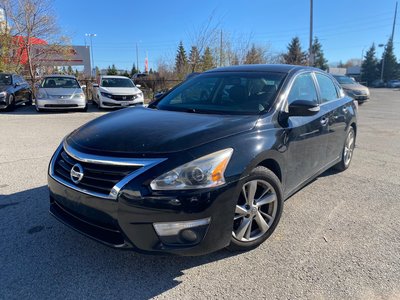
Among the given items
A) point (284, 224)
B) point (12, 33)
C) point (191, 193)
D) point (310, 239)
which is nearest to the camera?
point (191, 193)

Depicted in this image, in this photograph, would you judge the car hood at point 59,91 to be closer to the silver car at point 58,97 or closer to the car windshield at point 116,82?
the silver car at point 58,97

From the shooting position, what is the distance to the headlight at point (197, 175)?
2.28 metres

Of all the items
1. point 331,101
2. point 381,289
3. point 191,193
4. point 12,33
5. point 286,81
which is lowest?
point 381,289

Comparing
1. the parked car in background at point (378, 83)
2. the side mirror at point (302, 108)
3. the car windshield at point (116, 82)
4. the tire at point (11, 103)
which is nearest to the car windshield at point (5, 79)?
the tire at point (11, 103)

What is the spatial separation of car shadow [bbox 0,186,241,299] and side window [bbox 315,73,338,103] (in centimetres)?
265

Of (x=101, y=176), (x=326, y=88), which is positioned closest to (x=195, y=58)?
(x=326, y=88)

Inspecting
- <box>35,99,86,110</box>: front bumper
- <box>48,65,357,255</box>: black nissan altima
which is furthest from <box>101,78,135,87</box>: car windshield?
<box>48,65,357,255</box>: black nissan altima

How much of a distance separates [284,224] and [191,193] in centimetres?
152

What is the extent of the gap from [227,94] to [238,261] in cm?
181

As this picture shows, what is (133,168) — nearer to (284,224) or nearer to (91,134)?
(91,134)

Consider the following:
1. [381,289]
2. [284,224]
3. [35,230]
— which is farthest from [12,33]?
[381,289]

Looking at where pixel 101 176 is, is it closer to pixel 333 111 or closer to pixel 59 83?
pixel 333 111

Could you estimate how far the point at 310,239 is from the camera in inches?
122

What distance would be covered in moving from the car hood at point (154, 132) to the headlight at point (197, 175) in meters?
0.16
